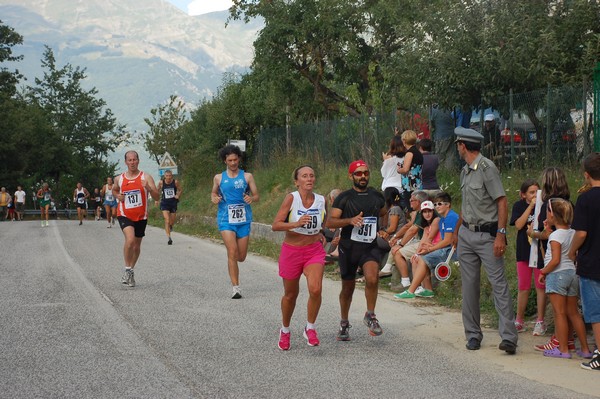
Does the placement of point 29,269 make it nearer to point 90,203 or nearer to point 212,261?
point 212,261

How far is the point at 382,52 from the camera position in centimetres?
3378

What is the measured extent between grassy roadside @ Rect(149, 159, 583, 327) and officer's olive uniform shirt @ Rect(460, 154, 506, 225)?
1903 millimetres

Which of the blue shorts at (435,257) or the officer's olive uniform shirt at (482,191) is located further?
the blue shorts at (435,257)

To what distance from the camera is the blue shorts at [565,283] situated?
28.4 feet

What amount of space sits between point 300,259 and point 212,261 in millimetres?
9454

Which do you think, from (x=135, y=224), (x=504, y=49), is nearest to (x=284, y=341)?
(x=135, y=224)

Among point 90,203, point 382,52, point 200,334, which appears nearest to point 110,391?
point 200,334

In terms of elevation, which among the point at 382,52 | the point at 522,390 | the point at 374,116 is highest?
the point at 382,52

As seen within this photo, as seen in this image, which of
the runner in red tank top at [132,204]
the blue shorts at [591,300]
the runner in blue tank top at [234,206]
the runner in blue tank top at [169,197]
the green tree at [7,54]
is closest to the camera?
the blue shorts at [591,300]

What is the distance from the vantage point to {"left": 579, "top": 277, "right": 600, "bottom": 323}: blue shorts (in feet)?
26.7

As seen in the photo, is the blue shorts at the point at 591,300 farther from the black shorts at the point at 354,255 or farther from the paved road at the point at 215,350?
the black shorts at the point at 354,255

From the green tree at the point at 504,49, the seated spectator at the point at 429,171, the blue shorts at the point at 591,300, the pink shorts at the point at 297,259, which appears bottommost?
the blue shorts at the point at 591,300

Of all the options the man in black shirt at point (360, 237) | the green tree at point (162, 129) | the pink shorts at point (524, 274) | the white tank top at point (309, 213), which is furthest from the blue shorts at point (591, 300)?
the green tree at point (162, 129)

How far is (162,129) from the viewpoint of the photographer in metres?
79.8
